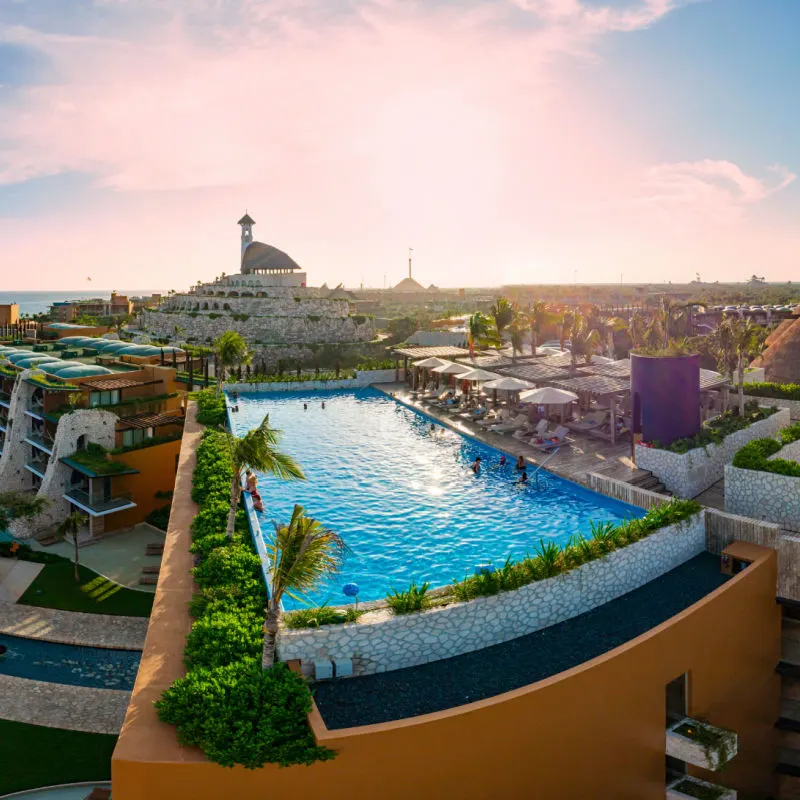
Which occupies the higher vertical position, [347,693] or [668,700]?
[347,693]

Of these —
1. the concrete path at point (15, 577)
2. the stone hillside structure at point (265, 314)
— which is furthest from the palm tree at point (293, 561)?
the stone hillside structure at point (265, 314)

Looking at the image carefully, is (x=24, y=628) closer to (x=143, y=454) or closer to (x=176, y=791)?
(x=143, y=454)

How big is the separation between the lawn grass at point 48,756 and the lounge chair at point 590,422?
17.6 m

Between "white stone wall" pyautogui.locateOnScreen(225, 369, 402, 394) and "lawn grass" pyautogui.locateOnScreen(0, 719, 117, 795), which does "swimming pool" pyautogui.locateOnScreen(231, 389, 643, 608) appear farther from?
"white stone wall" pyautogui.locateOnScreen(225, 369, 402, 394)

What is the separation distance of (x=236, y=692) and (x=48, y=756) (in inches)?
348

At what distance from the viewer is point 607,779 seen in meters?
9.94

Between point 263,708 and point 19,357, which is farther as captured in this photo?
point 19,357

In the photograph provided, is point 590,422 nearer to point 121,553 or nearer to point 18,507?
point 121,553

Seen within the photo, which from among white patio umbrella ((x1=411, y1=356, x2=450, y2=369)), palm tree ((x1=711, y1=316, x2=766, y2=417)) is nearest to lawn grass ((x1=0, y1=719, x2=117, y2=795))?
palm tree ((x1=711, y1=316, x2=766, y2=417))

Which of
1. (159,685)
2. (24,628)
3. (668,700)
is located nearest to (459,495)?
(668,700)

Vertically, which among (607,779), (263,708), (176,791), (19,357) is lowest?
(607,779)

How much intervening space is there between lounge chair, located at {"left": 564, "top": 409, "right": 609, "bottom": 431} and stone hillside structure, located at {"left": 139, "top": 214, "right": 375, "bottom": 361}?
37616 millimetres

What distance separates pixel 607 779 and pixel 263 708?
5637 mm

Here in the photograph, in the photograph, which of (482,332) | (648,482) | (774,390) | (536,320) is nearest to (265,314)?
(482,332)
